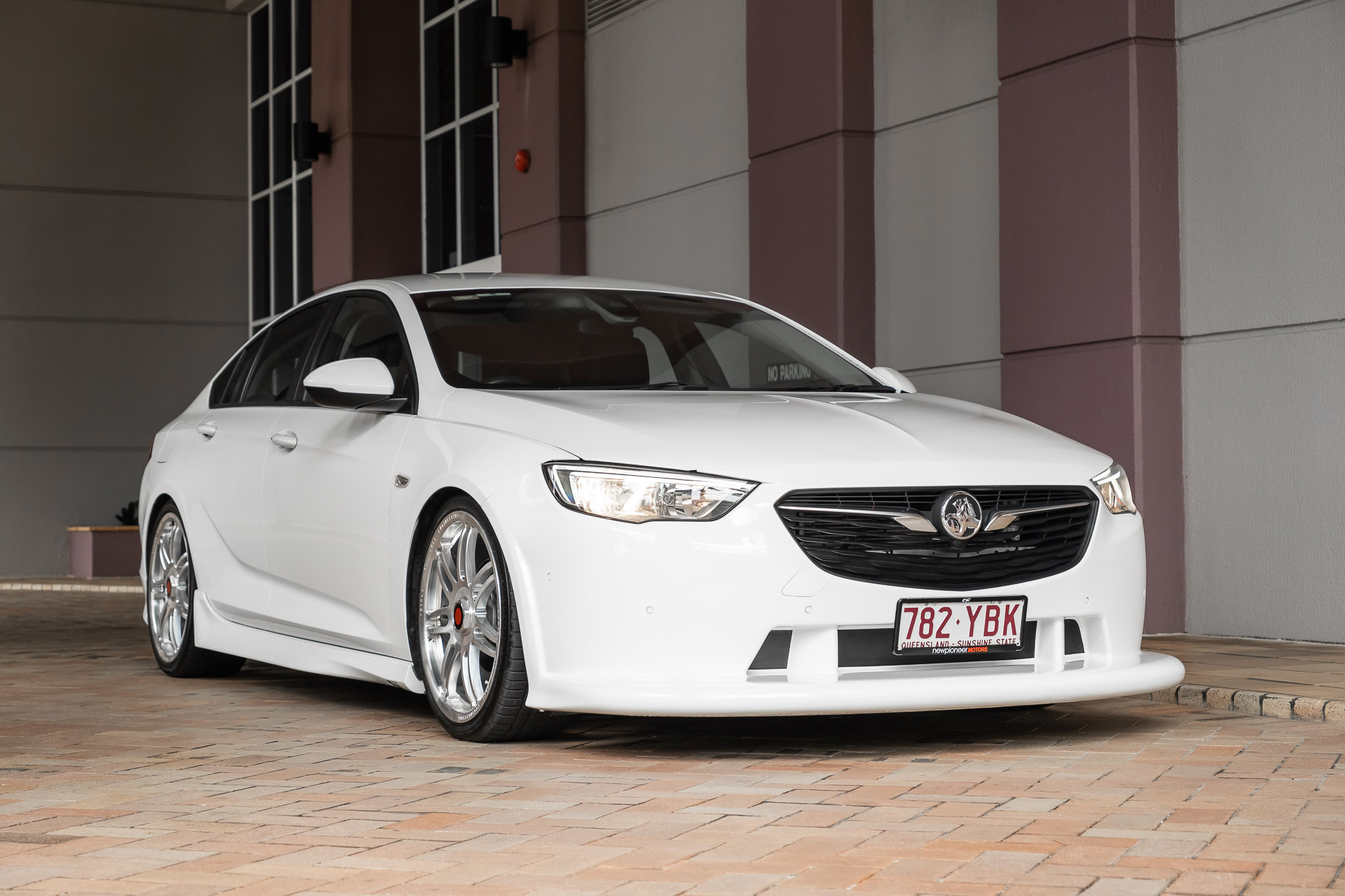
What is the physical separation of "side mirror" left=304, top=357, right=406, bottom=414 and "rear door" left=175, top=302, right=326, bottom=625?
939mm

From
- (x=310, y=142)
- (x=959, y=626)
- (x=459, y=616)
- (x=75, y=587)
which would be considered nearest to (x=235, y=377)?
(x=459, y=616)

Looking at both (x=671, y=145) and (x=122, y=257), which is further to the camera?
(x=122, y=257)

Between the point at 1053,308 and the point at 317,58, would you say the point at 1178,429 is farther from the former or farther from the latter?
the point at 317,58

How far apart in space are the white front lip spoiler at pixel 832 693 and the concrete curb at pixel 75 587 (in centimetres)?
1213

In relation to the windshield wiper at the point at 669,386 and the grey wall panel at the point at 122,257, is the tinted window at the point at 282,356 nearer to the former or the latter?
the windshield wiper at the point at 669,386

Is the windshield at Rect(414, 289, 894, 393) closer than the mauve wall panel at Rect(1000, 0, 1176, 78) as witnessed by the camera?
Yes

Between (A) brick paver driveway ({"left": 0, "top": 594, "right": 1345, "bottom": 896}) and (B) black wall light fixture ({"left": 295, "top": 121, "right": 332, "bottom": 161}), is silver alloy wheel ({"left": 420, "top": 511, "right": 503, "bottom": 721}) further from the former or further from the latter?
(B) black wall light fixture ({"left": 295, "top": 121, "right": 332, "bottom": 161})

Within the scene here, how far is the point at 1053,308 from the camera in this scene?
9531 mm

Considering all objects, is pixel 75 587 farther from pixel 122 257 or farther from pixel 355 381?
pixel 355 381

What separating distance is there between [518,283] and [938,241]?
4.76 m

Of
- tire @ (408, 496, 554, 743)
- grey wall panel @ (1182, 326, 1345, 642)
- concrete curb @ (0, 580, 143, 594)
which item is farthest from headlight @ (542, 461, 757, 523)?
concrete curb @ (0, 580, 143, 594)

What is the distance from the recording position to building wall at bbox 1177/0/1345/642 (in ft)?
27.7

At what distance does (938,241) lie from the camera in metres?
11.0

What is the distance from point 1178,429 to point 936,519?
4.28 metres
